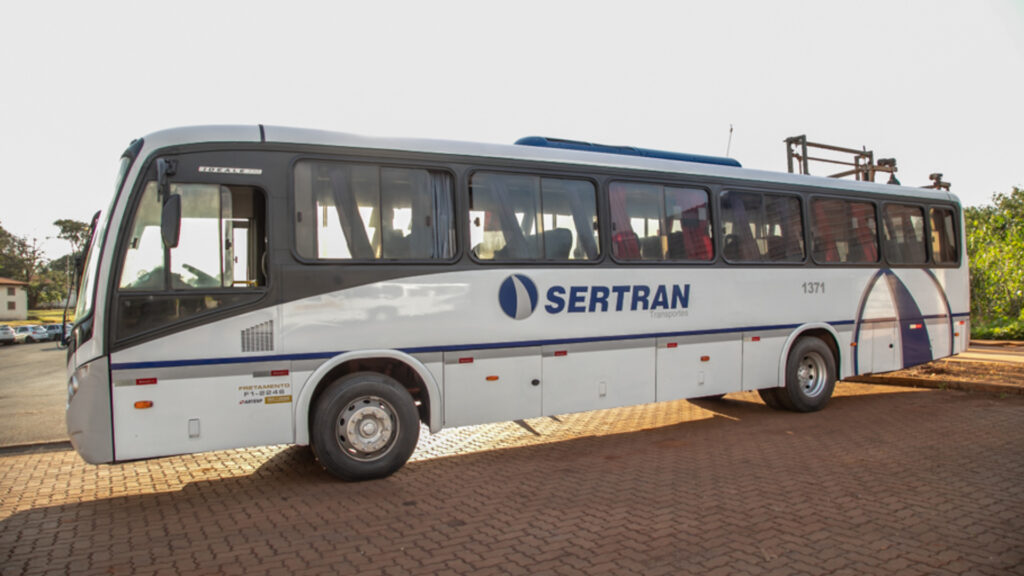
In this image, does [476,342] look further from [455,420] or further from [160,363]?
[160,363]

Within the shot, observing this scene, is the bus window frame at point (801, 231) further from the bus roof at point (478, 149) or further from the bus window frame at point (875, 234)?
the bus roof at point (478, 149)

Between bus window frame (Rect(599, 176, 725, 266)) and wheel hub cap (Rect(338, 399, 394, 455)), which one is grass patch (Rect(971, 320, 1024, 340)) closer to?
bus window frame (Rect(599, 176, 725, 266))

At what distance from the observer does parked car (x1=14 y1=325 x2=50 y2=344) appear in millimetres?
49384

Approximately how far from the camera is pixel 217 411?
6141 millimetres

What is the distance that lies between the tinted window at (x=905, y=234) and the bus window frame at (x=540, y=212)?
5.61 metres

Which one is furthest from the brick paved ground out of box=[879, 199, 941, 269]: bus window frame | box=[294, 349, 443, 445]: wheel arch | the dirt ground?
box=[879, 199, 941, 269]: bus window frame

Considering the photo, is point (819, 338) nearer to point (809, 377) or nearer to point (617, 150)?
point (809, 377)

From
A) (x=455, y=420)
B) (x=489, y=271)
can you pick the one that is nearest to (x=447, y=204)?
(x=489, y=271)

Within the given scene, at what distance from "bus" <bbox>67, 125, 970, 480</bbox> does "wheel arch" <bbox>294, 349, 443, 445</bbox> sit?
22 millimetres

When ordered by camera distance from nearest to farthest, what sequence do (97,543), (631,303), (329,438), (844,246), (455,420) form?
(97,543) < (329,438) < (455,420) < (631,303) < (844,246)

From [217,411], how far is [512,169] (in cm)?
393

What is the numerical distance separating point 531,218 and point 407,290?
1.71m

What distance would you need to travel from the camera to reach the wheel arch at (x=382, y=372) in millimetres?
6445

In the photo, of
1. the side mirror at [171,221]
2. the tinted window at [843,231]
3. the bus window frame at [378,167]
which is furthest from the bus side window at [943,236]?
the side mirror at [171,221]
